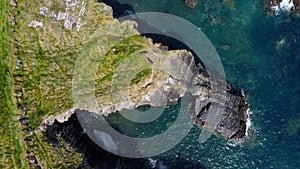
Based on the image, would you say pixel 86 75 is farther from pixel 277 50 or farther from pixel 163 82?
pixel 277 50

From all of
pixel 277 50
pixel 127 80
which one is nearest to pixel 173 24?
pixel 127 80

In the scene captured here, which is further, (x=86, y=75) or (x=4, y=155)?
(x=86, y=75)

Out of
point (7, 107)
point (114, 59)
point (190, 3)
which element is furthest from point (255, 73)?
point (7, 107)

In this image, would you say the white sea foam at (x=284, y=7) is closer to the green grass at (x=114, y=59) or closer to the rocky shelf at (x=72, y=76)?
the rocky shelf at (x=72, y=76)

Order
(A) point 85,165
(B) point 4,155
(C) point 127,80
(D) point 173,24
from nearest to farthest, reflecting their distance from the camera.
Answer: (B) point 4,155, (A) point 85,165, (C) point 127,80, (D) point 173,24

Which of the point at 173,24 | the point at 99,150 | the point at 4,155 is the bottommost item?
the point at 4,155

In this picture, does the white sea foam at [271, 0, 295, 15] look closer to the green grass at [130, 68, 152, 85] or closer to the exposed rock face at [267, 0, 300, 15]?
the exposed rock face at [267, 0, 300, 15]

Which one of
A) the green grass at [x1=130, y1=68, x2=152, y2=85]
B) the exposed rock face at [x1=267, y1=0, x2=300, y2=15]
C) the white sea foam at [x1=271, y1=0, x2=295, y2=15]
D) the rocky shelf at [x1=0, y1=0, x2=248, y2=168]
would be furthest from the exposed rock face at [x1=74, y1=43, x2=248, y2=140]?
the white sea foam at [x1=271, y1=0, x2=295, y2=15]
